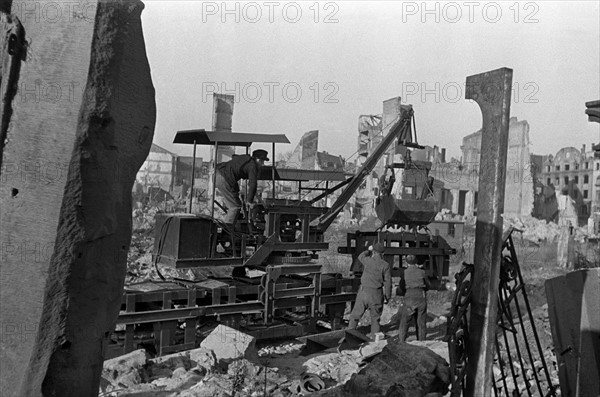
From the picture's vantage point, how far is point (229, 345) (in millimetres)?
6984

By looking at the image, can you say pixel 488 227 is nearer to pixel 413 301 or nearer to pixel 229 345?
pixel 229 345

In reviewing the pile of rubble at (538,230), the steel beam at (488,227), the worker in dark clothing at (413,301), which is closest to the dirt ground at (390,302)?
the worker in dark clothing at (413,301)

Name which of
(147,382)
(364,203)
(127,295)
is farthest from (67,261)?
(364,203)

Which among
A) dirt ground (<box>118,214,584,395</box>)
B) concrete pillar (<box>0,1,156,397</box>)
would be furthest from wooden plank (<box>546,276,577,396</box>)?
concrete pillar (<box>0,1,156,397</box>)

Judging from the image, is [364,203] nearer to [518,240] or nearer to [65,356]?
[518,240]

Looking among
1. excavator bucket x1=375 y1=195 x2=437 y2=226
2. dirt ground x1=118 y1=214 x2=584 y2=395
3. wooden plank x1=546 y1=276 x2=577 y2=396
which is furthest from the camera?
excavator bucket x1=375 y1=195 x2=437 y2=226

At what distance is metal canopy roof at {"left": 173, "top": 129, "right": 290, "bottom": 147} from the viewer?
8.70m

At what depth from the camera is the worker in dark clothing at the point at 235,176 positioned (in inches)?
361

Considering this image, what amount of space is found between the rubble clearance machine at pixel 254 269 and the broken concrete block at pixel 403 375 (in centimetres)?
341

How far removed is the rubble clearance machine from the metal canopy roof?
2 centimetres

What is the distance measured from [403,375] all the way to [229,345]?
9.75ft

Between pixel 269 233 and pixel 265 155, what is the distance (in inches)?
57.4

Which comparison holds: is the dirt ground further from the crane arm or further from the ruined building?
the ruined building

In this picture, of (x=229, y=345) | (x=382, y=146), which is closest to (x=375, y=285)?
(x=229, y=345)
